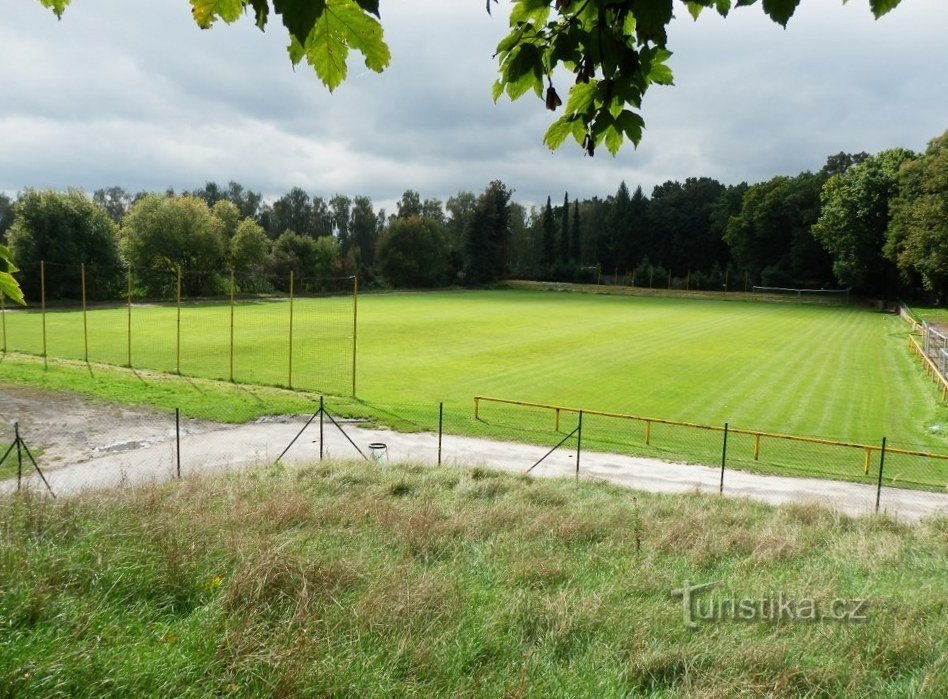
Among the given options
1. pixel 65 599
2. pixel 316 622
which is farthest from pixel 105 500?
pixel 316 622

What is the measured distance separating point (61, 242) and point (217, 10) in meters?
66.0

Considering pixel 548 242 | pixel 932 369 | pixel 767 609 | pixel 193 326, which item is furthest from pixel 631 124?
pixel 548 242

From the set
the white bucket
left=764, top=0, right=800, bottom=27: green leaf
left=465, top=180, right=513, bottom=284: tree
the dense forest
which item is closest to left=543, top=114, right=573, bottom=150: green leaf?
left=764, top=0, right=800, bottom=27: green leaf

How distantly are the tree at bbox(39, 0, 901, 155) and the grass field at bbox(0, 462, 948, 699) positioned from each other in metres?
2.59

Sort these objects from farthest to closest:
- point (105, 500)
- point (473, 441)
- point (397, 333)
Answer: point (397, 333) → point (473, 441) → point (105, 500)

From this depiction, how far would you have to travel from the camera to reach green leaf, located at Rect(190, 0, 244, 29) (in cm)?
257

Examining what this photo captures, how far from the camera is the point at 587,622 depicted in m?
3.77

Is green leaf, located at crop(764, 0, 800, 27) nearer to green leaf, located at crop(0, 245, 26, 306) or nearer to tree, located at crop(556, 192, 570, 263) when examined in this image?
green leaf, located at crop(0, 245, 26, 306)

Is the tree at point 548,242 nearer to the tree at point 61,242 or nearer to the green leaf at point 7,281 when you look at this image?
the tree at point 61,242

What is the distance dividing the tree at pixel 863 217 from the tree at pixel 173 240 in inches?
2638

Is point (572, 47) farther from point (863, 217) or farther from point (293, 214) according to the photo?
point (293, 214)

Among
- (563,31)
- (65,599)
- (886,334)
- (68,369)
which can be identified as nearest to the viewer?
(563,31)

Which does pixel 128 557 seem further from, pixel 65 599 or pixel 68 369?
pixel 68 369

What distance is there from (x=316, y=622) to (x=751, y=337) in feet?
145
